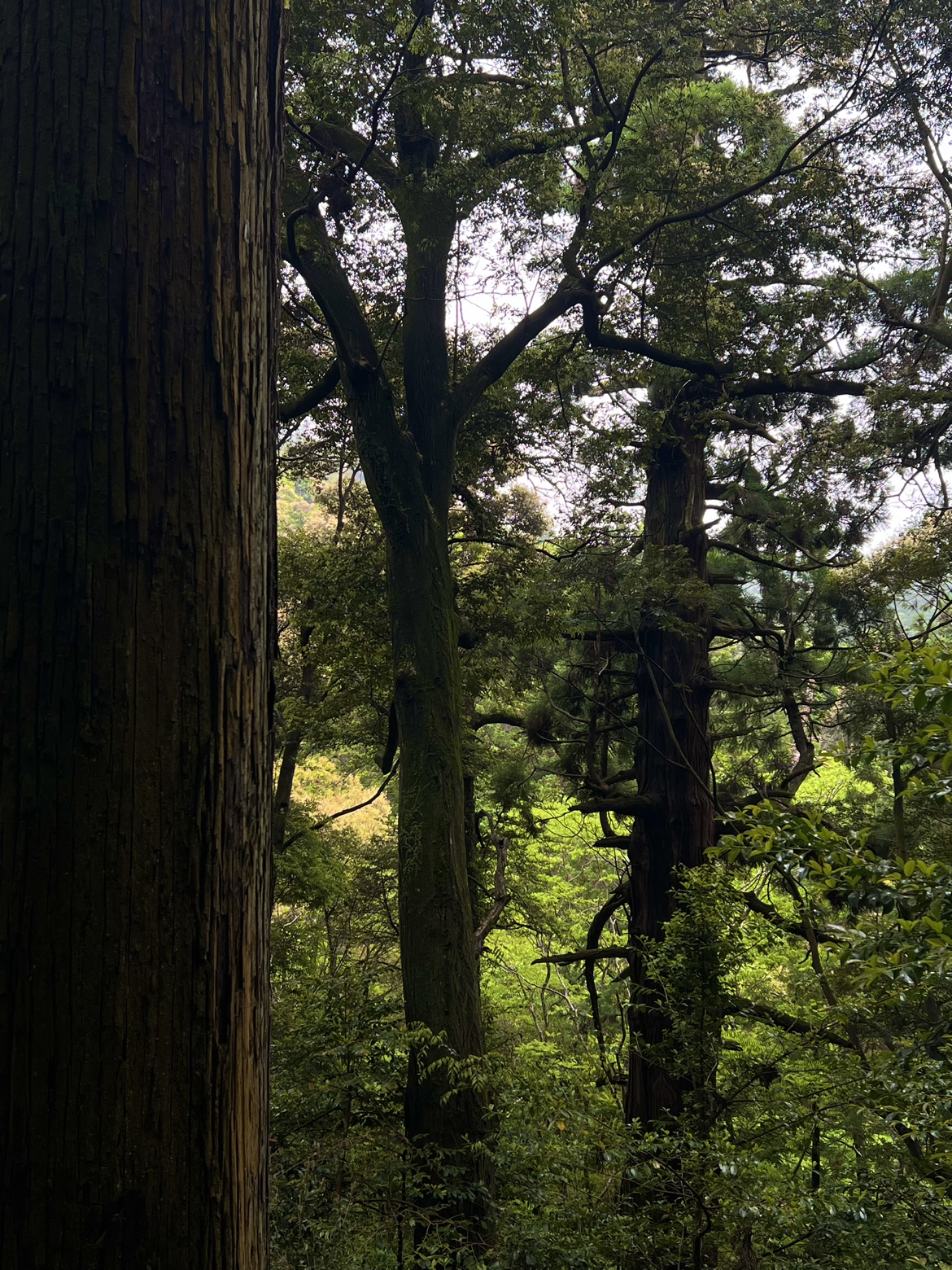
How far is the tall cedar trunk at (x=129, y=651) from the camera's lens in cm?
94

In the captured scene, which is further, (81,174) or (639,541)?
(639,541)

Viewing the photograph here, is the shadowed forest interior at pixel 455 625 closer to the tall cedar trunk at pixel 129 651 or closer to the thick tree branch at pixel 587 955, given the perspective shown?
the tall cedar trunk at pixel 129 651

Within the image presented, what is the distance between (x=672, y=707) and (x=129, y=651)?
10128 mm

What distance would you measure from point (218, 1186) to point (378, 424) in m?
6.29

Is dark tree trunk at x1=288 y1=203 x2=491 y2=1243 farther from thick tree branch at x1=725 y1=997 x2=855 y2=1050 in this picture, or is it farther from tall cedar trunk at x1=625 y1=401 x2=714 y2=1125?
tall cedar trunk at x1=625 y1=401 x2=714 y2=1125

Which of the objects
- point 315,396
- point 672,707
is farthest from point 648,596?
point 315,396

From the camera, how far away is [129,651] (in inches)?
40.8

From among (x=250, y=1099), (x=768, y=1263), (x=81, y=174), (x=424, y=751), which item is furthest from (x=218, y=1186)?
(x=424, y=751)

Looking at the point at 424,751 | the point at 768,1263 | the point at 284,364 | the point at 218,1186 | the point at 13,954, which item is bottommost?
the point at 768,1263

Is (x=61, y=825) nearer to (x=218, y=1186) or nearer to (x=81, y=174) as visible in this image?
(x=218, y=1186)

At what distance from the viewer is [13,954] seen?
94 cm

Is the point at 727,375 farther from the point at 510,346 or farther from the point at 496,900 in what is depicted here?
the point at 496,900

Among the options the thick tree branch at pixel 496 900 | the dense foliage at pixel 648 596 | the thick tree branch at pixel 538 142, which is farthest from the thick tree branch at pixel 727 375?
the thick tree branch at pixel 496 900

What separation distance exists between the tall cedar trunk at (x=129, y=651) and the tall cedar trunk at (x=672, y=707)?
8.75m
